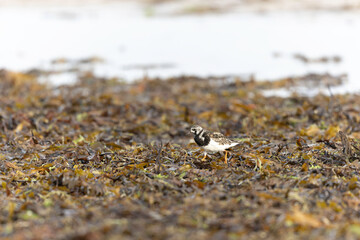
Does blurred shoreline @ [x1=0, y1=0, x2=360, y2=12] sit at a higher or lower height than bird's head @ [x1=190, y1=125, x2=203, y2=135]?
higher

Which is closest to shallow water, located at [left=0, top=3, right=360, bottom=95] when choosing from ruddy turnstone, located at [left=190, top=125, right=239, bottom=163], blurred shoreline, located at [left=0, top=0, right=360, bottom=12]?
blurred shoreline, located at [left=0, top=0, right=360, bottom=12]

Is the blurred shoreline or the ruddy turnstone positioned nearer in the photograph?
the ruddy turnstone

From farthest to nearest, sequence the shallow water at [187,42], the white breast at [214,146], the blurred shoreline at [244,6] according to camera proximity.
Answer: the blurred shoreline at [244,6] → the shallow water at [187,42] → the white breast at [214,146]

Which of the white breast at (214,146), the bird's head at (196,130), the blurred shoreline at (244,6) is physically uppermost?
the blurred shoreline at (244,6)

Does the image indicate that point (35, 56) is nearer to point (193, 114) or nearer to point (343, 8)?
point (193, 114)

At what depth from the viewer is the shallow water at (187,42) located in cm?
1365

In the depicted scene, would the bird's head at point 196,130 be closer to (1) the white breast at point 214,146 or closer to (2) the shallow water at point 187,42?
(1) the white breast at point 214,146

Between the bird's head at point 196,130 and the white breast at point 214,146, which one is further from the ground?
the bird's head at point 196,130

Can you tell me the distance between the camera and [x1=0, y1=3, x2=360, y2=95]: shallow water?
44.8 ft

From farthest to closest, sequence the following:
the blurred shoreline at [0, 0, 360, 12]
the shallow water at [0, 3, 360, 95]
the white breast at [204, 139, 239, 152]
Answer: the blurred shoreline at [0, 0, 360, 12] < the shallow water at [0, 3, 360, 95] < the white breast at [204, 139, 239, 152]

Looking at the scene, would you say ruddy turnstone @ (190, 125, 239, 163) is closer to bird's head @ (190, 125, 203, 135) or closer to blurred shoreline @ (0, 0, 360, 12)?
bird's head @ (190, 125, 203, 135)

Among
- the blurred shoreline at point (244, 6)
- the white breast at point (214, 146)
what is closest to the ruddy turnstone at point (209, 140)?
the white breast at point (214, 146)

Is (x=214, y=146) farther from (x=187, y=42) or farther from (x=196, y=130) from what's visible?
(x=187, y=42)

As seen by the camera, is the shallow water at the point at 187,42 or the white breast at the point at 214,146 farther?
the shallow water at the point at 187,42
